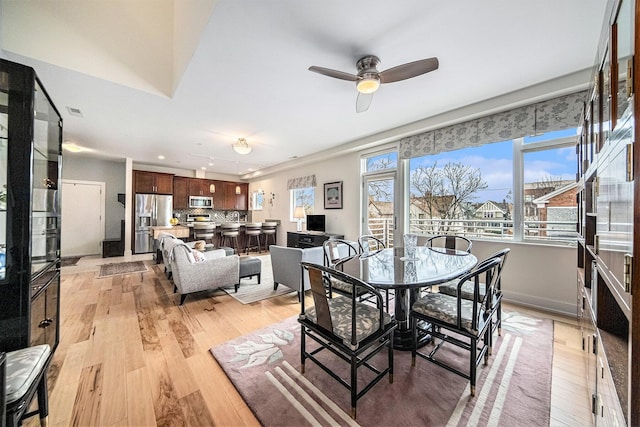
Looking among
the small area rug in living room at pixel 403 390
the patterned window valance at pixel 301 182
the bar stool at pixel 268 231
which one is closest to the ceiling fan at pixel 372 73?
the small area rug in living room at pixel 403 390

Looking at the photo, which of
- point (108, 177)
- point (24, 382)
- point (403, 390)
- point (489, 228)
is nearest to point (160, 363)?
point (24, 382)

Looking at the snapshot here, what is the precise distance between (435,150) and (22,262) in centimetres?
448

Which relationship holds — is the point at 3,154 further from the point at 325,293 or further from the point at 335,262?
the point at 335,262

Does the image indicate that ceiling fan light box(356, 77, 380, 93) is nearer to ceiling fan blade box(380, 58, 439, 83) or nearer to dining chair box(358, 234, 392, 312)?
ceiling fan blade box(380, 58, 439, 83)

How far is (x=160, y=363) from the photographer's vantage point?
1.91 m

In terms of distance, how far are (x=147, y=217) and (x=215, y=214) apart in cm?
216

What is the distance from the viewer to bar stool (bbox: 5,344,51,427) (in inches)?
40.2

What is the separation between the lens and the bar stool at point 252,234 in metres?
6.96

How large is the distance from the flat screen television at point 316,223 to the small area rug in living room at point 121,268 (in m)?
3.69

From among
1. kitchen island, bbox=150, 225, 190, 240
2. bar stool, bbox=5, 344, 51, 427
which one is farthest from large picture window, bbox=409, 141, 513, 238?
kitchen island, bbox=150, 225, 190, 240

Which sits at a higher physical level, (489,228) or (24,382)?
(489,228)

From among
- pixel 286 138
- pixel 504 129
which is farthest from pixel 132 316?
pixel 504 129

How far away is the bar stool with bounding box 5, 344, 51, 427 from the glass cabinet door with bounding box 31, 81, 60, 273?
2.10 feet

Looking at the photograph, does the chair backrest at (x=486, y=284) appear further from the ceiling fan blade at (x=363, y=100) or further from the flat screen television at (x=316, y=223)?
the flat screen television at (x=316, y=223)
